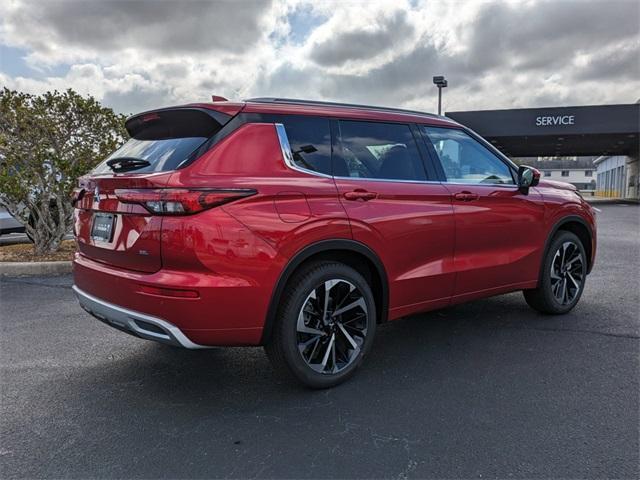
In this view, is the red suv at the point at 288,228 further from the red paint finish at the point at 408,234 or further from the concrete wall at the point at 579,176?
the concrete wall at the point at 579,176

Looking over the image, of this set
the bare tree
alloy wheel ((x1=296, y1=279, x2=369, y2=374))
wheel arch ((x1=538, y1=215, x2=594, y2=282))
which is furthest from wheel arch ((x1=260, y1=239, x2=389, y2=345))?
the bare tree

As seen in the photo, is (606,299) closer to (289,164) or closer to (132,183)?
(289,164)

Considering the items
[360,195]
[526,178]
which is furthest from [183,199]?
[526,178]

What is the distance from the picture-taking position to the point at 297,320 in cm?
307

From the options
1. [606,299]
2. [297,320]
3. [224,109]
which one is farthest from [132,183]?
[606,299]

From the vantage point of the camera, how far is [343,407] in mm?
3061

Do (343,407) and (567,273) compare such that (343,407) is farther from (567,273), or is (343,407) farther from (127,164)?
(567,273)

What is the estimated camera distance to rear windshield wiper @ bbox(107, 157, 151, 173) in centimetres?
307

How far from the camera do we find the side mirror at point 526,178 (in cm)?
439

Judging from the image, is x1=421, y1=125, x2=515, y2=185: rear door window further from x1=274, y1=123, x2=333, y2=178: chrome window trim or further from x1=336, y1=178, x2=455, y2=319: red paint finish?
x1=274, y1=123, x2=333, y2=178: chrome window trim

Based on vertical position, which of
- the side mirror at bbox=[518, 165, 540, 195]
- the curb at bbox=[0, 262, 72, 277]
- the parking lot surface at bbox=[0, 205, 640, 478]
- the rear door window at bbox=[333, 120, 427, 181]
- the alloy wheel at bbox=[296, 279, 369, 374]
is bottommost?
the parking lot surface at bbox=[0, 205, 640, 478]

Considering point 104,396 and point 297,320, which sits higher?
point 297,320

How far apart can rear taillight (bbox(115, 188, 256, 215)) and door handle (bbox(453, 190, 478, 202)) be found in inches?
72.4

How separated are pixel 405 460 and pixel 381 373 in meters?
1.07
